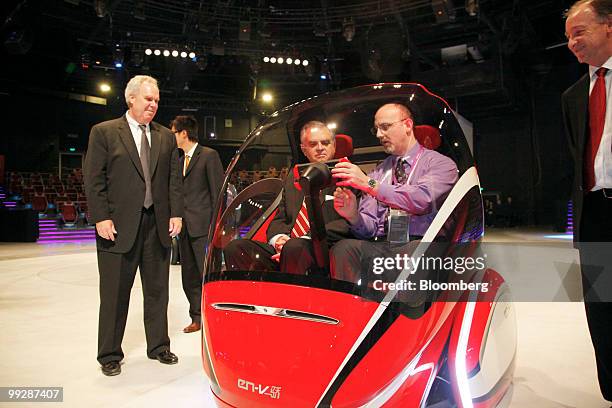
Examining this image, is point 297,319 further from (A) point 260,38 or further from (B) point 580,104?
(A) point 260,38

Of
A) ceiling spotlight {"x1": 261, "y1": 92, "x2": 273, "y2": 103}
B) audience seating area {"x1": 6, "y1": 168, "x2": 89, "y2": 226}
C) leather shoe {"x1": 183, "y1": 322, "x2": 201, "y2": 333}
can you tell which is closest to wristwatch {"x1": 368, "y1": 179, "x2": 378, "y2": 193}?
leather shoe {"x1": 183, "y1": 322, "x2": 201, "y2": 333}

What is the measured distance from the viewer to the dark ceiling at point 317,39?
10.6m

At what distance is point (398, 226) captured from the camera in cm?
164

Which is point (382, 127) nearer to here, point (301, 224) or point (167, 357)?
point (301, 224)

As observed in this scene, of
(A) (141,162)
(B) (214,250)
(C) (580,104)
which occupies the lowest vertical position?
(B) (214,250)

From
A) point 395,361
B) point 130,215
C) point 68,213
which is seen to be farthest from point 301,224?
point 68,213

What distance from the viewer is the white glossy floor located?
204 centimetres

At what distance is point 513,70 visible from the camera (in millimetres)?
13172

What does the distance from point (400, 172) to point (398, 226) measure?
26 centimetres

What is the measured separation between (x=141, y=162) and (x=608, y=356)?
7.48 feet

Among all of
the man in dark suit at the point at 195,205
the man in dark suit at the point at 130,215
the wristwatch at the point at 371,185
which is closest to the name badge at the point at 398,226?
the wristwatch at the point at 371,185

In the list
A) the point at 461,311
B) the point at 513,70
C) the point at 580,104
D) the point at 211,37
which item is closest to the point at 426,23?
the point at 513,70

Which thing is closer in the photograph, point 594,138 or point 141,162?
point 594,138

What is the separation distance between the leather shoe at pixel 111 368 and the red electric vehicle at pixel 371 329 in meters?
0.99
